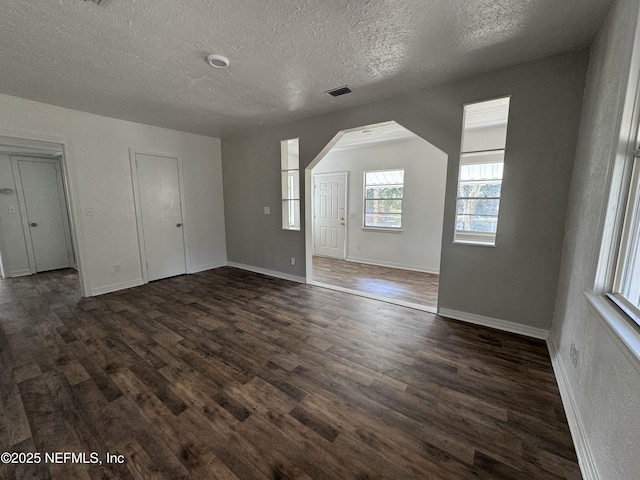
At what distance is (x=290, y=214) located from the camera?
4.59 m

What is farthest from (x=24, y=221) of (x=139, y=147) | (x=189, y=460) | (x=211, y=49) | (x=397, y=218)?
(x=397, y=218)

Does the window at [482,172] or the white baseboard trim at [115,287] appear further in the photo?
the window at [482,172]

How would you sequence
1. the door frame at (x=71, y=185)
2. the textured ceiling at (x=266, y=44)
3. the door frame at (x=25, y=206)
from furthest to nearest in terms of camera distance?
the door frame at (x=25, y=206) < the door frame at (x=71, y=185) < the textured ceiling at (x=266, y=44)

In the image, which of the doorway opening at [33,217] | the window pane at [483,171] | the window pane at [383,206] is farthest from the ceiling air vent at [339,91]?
the doorway opening at [33,217]

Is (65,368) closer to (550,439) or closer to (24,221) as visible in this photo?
(550,439)

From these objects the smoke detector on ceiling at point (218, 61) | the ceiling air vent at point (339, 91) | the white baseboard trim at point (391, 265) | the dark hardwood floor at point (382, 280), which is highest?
the ceiling air vent at point (339, 91)

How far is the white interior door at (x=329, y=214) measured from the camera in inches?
240

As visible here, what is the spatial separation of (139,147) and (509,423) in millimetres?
Answer: 5454

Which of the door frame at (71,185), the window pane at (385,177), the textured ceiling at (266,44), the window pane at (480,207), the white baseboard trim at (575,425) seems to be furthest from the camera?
the window pane at (385,177)

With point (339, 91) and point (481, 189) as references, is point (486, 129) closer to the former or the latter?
point (481, 189)

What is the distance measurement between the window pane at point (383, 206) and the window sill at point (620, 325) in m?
4.11

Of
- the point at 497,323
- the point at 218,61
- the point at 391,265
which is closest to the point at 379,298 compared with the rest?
the point at 497,323

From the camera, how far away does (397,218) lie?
5.42 metres

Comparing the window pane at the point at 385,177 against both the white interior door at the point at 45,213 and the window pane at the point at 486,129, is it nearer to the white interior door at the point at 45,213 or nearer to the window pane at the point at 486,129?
the window pane at the point at 486,129
